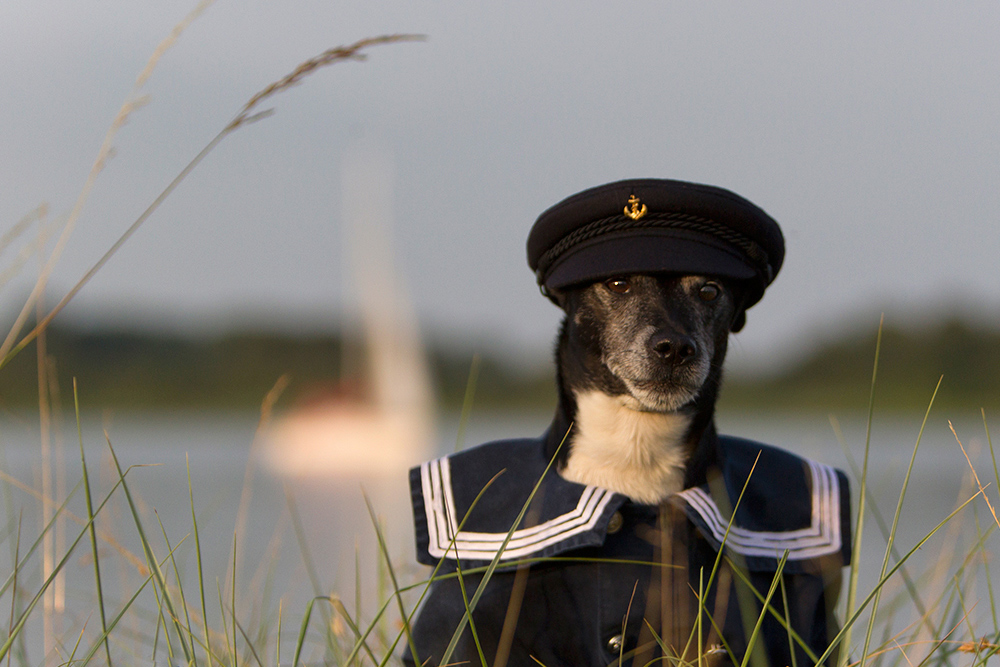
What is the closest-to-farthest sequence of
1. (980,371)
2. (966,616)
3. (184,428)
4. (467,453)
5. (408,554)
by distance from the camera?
(966,616)
(467,453)
(408,554)
(980,371)
(184,428)

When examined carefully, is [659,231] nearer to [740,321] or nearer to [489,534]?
[740,321]

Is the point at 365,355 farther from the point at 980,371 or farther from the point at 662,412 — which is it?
the point at 662,412

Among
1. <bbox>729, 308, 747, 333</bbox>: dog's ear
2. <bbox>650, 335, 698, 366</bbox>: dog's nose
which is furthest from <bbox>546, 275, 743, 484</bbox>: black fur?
<bbox>729, 308, 747, 333</bbox>: dog's ear

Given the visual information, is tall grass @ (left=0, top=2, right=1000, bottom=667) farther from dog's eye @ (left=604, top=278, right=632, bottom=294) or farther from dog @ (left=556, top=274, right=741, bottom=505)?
dog's eye @ (left=604, top=278, right=632, bottom=294)

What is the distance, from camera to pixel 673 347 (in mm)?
2322

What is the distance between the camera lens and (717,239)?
97.0 inches

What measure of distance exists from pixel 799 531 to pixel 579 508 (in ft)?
2.32

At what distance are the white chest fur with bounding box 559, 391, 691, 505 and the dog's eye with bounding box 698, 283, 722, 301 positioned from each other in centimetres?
35

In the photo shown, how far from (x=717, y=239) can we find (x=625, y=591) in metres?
1.02

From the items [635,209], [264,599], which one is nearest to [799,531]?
[635,209]

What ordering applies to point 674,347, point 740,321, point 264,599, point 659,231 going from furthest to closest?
1. point 264,599
2. point 740,321
3. point 659,231
4. point 674,347

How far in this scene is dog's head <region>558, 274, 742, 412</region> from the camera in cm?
237

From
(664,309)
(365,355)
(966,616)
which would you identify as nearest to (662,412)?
(664,309)

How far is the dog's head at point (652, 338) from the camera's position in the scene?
2367 mm
